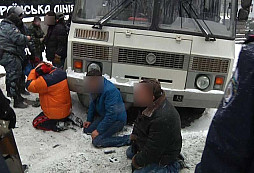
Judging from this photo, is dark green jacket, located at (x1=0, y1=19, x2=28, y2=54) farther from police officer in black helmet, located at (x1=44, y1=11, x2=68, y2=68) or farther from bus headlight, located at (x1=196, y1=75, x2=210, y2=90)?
bus headlight, located at (x1=196, y1=75, x2=210, y2=90)

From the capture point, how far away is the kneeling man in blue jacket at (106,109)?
4.18m

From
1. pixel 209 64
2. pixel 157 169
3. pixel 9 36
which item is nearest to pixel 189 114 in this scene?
pixel 209 64

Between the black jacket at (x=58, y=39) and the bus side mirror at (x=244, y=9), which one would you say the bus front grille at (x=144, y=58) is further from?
the black jacket at (x=58, y=39)

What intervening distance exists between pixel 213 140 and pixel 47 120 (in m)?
3.70

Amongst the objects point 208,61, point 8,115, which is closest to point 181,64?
point 208,61

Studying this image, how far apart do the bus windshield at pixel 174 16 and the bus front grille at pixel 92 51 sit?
1.43 feet

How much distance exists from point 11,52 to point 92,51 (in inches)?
63.2

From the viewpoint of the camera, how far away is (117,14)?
4.82 m

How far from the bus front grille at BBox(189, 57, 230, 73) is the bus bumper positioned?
0.38 meters

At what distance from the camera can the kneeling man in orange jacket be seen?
4359mm

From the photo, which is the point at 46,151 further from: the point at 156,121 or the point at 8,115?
the point at 156,121

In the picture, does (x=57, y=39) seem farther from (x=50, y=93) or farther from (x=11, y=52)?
(x=50, y=93)

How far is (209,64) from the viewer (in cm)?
464

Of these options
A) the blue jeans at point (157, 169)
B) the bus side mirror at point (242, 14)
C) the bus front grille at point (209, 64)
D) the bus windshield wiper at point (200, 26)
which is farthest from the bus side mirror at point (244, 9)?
the blue jeans at point (157, 169)
